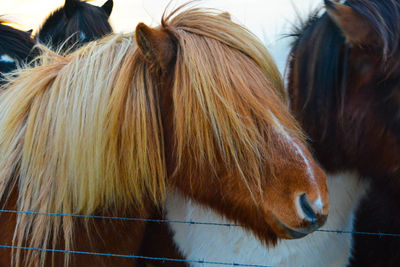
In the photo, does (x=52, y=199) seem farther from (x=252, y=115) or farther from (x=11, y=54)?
(x=11, y=54)

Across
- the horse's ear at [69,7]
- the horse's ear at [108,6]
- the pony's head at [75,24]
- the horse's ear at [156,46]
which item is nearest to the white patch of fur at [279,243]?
the horse's ear at [156,46]

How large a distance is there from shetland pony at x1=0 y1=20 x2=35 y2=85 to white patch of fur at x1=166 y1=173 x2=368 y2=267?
2.11m

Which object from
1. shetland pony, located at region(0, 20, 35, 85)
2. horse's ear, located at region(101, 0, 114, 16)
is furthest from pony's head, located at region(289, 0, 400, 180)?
horse's ear, located at region(101, 0, 114, 16)

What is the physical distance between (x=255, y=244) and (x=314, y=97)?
739 mm

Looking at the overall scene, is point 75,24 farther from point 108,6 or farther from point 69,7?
point 108,6

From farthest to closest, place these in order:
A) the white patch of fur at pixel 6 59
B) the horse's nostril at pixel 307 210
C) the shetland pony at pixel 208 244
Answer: the white patch of fur at pixel 6 59 → the shetland pony at pixel 208 244 → the horse's nostril at pixel 307 210

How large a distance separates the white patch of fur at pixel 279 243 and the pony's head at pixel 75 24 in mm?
1995

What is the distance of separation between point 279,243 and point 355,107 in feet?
2.29

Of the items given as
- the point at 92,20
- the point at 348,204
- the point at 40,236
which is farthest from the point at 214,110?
the point at 92,20

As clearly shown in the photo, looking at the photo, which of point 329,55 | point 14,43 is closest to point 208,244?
point 329,55

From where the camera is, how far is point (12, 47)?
10.3ft

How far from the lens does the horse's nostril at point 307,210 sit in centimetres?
124

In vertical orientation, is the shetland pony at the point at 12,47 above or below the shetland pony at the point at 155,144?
above

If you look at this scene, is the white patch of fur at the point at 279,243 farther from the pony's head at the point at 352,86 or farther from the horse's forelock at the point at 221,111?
the horse's forelock at the point at 221,111
